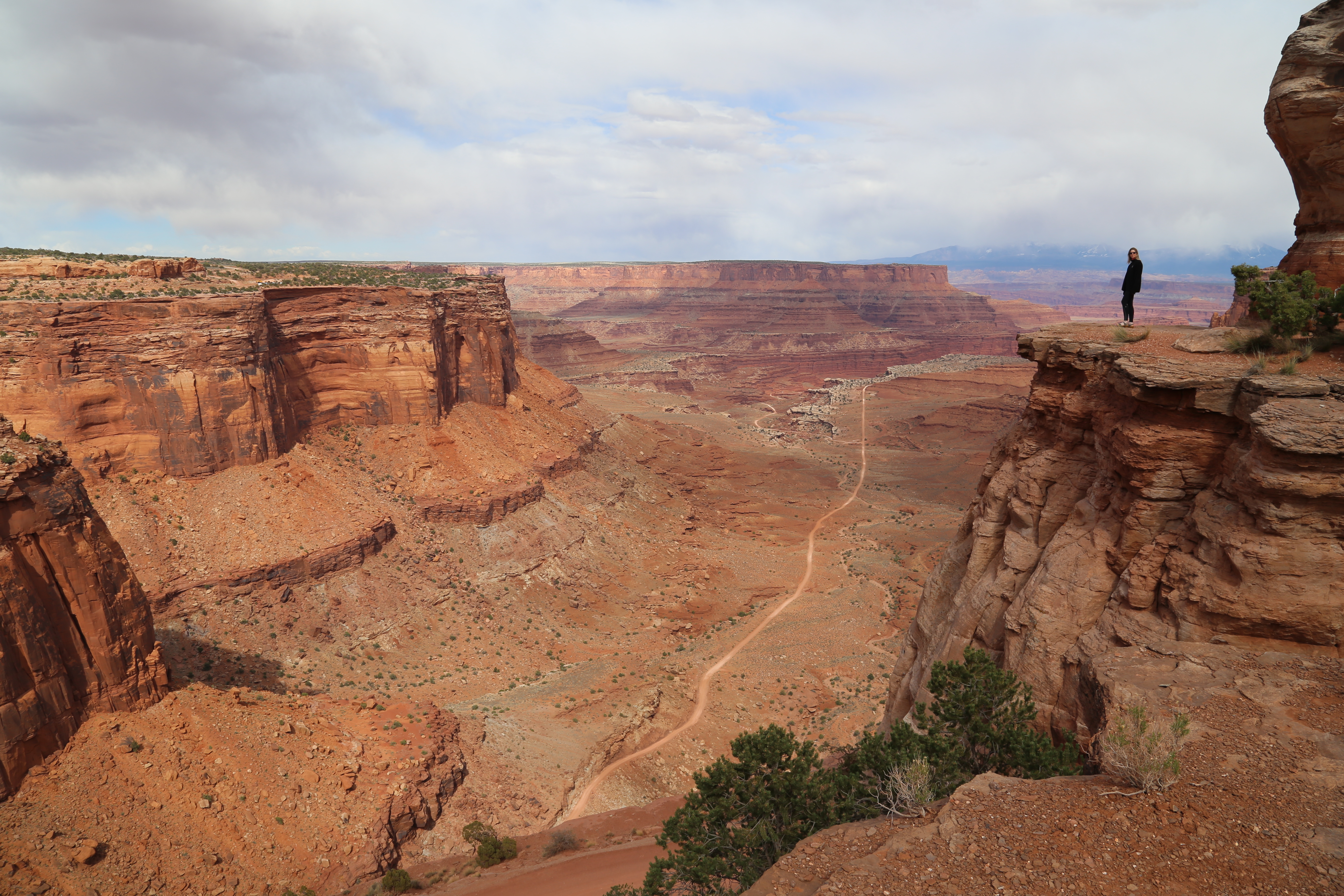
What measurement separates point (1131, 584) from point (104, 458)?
112 feet

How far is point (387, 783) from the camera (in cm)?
2019

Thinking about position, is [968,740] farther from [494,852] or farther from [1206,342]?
[494,852]

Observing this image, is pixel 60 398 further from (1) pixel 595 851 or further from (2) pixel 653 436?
(2) pixel 653 436

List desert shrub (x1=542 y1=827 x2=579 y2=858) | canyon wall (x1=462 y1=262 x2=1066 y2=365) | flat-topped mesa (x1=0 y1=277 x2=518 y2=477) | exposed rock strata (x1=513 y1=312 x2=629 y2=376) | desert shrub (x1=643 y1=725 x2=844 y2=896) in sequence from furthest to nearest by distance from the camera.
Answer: canyon wall (x1=462 y1=262 x2=1066 y2=365), exposed rock strata (x1=513 y1=312 x2=629 y2=376), flat-topped mesa (x1=0 y1=277 x2=518 y2=477), desert shrub (x1=542 y1=827 x2=579 y2=858), desert shrub (x1=643 y1=725 x2=844 y2=896)

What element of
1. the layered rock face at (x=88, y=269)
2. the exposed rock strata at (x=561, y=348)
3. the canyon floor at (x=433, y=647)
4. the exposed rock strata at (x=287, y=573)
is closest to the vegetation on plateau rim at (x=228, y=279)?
the layered rock face at (x=88, y=269)

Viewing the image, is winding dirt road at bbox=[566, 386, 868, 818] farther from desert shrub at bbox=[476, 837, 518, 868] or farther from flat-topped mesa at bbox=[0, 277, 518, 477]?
flat-topped mesa at bbox=[0, 277, 518, 477]

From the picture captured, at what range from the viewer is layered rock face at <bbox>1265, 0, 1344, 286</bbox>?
13055mm

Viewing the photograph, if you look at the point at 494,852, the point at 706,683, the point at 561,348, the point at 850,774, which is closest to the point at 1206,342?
the point at 850,774

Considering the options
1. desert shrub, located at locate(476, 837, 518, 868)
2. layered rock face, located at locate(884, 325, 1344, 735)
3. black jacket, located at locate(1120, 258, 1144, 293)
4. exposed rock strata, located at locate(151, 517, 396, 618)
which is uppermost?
black jacket, located at locate(1120, 258, 1144, 293)

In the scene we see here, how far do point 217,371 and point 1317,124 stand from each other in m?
35.5

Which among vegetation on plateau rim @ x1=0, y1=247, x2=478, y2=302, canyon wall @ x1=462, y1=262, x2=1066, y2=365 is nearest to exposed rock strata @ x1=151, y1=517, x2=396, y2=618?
vegetation on plateau rim @ x1=0, y1=247, x2=478, y2=302

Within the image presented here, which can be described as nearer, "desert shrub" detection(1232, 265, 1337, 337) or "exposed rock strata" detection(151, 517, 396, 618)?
"desert shrub" detection(1232, 265, 1337, 337)

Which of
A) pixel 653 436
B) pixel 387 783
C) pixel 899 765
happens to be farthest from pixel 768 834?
pixel 653 436

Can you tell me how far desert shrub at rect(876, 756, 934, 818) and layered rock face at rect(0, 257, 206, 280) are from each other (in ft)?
121
